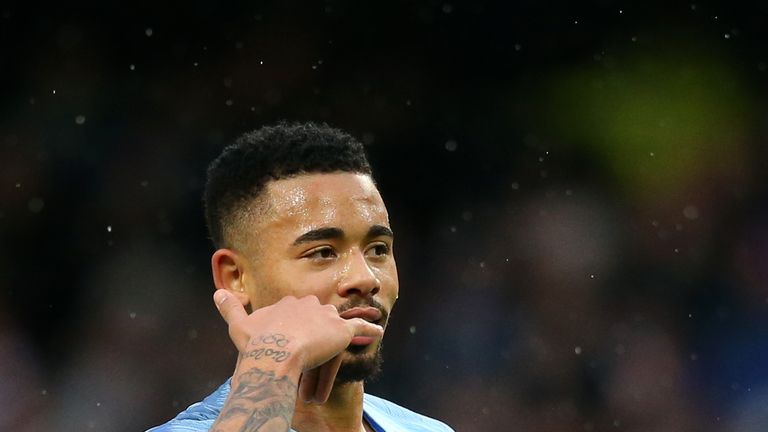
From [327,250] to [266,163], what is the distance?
34 cm

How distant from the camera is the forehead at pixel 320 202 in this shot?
2.83m

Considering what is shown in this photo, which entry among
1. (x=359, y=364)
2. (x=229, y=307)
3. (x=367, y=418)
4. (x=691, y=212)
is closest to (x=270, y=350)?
(x=229, y=307)

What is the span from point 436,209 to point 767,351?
89.0 inches

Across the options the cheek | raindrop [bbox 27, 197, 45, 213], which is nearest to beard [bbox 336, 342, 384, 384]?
the cheek

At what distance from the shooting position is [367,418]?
3.36m

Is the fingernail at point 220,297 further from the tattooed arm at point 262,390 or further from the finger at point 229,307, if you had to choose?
the tattooed arm at point 262,390

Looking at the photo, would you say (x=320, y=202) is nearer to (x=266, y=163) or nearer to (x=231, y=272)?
(x=266, y=163)

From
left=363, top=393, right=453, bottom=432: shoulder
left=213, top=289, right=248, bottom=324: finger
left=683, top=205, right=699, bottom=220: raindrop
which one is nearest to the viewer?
left=213, top=289, right=248, bottom=324: finger

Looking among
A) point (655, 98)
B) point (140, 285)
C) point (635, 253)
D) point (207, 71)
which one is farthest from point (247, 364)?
point (655, 98)

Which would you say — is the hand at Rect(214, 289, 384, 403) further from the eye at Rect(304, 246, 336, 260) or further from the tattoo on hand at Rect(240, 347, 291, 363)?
the eye at Rect(304, 246, 336, 260)

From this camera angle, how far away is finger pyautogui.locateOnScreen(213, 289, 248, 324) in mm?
2363

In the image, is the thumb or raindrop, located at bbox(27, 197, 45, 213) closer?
the thumb

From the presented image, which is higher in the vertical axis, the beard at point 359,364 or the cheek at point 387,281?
the cheek at point 387,281

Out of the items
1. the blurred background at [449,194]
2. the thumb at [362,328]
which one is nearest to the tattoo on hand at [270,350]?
the thumb at [362,328]
